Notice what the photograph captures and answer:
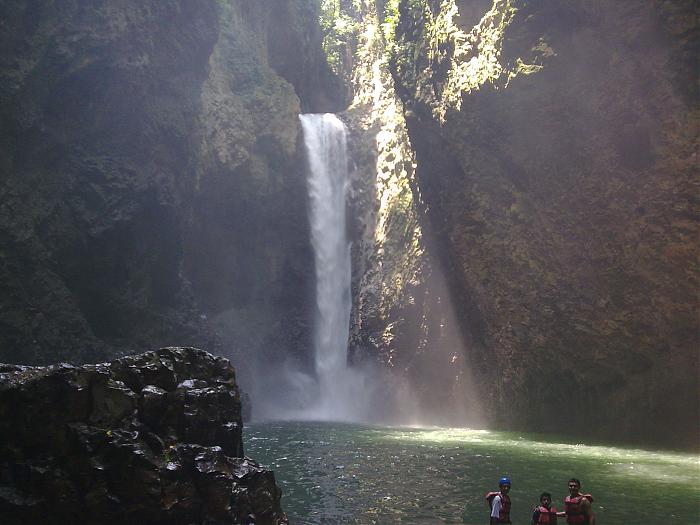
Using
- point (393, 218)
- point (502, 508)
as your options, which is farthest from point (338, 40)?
point (502, 508)

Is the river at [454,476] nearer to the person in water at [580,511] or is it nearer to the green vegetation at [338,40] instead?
the person in water at [580,511]

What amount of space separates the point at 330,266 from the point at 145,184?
509 inches

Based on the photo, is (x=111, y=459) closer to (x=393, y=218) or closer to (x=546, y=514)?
(x=546, y=514)

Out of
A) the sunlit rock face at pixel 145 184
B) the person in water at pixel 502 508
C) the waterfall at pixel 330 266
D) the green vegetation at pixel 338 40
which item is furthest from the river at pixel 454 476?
the green vegetation at pixel 338 40

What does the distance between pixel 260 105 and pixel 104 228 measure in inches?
567

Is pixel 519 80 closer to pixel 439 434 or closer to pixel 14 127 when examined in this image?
pixel 439 434

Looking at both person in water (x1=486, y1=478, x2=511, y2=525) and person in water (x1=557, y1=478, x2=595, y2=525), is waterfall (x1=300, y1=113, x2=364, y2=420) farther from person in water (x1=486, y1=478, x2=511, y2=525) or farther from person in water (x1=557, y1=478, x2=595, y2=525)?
person in water (x1=557, y1=478, x2=595, y2=525)

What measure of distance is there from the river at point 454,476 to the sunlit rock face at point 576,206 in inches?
100

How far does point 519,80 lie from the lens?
23.2 m

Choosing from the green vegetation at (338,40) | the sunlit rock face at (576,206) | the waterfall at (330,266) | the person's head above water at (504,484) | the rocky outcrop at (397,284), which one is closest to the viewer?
the person's head above water at (504,484)

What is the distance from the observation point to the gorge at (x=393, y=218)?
69.3 ft

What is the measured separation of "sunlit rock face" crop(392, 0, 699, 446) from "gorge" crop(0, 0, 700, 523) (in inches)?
3.0

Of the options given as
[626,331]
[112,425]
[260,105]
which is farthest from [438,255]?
[112,425]

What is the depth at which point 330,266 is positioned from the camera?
36969 mm
